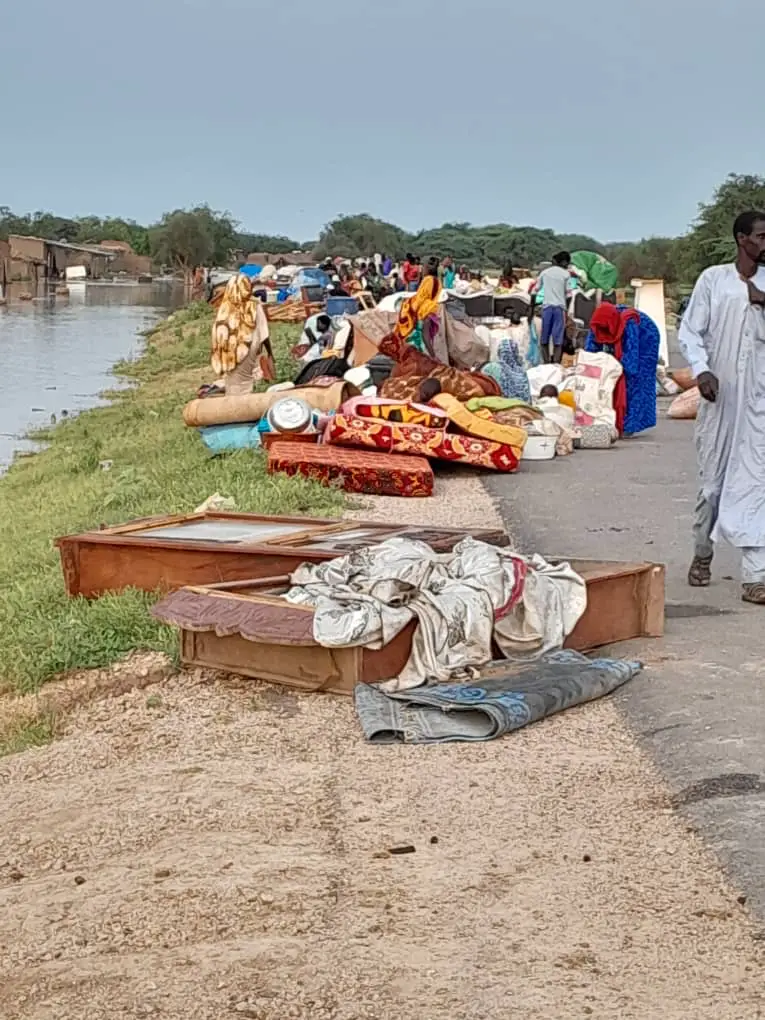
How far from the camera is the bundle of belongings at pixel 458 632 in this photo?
5219mm

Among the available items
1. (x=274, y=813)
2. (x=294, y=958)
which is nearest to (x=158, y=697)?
(x=274, y=813)

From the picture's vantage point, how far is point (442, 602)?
224 inches

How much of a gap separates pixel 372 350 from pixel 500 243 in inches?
3350

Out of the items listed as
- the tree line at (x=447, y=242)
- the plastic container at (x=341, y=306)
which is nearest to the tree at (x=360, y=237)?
the tree line at (x=447, y=242)

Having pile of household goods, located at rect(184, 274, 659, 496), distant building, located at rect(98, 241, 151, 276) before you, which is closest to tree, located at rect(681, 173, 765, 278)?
pile of household goods, located at rect(184, 274, 659, 496)

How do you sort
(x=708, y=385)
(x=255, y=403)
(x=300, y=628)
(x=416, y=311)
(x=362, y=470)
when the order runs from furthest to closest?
(x=416, y=311), (x=255, y=403), (x=362, y=470), (x=708, y=385), (x=300, y=628)

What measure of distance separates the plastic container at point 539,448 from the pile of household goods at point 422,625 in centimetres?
611

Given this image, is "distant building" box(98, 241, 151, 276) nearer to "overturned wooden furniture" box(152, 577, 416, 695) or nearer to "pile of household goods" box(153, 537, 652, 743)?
"overturned wooden furniture" box(152, 577, 416, 695)

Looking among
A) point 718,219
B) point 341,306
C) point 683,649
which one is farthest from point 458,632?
point 718,219

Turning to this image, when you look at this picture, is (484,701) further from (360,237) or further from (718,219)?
(360,237)

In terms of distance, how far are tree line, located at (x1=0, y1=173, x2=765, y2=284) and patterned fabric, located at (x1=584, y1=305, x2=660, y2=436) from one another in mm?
27172

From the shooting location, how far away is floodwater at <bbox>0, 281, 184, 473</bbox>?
2380 centimetres

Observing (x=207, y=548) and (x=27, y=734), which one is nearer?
(x=27, y=734)

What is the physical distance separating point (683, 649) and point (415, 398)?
258 inches
